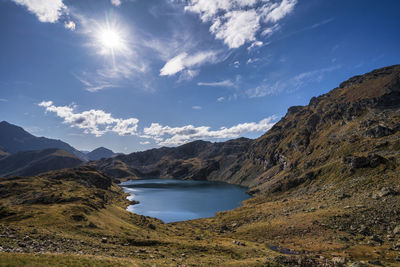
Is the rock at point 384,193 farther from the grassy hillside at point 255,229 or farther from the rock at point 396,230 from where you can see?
the rock at point 396,230

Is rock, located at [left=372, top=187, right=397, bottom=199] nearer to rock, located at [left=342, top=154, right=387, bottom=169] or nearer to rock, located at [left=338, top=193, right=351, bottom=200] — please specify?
rock, located at [left=338, top=193, right=351, bottom=200]

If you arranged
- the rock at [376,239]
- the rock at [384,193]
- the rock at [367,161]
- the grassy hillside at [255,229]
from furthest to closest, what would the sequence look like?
the rock at [367,161] < the rock at [384,193] < the rock at [376,239] < the grassy hillside at [255,229]

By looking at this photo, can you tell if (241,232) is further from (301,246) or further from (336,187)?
Result: (336,187)

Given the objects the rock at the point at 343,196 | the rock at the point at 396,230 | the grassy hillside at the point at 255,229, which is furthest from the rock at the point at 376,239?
the rock at the point at 343,196

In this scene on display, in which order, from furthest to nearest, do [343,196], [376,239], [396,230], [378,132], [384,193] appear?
[378,132] < [343,196] < [384,193] < [396,230] < [376,239]

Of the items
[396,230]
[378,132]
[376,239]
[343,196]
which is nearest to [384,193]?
[343,196]

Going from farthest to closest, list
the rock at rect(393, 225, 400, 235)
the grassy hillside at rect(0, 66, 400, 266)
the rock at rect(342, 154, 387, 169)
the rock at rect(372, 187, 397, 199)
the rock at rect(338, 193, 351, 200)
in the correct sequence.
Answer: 1. the rock at rect(342, 154, 387, 169)
2. the rock at rect(338, 193, 351, 200)
3. the rock at rect(372, 187, 397, 199)
4. the rock at rect(393, 225, 400, 235)
5. the grassy hillside at rect(0, 66, 400, 266)

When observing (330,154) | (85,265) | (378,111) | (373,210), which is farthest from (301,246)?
(378,111)

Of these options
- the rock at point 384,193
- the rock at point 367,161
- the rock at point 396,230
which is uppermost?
the rock at point 367,161

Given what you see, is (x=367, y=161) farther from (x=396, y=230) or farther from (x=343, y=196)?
(x=396, y=230)

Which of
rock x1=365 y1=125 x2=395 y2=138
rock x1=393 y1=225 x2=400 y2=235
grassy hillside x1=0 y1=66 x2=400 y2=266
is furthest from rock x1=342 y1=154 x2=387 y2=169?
rock x1=393 y1=225 x2=400 y2=235

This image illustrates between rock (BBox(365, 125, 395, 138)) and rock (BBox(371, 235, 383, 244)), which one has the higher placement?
rock (BBox(365, 125, 395, 138))

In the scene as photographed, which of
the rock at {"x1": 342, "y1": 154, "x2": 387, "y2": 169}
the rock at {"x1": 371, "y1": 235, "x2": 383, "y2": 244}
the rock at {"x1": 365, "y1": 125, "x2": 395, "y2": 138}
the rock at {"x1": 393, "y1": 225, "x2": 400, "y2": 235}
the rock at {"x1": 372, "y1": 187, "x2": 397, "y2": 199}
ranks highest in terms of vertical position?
the rock at {"x1": 365, "y1": 125, "x2": 395, "y2": 138}

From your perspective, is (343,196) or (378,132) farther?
(378,132)
